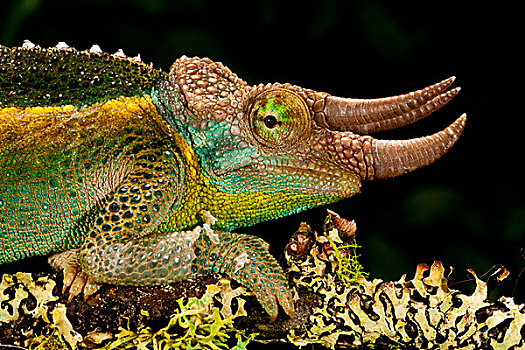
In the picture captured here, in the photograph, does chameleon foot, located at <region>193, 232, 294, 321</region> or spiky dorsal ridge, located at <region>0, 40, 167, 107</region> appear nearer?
chameleon foot, located at <region>193, 232, 294, 321</region>

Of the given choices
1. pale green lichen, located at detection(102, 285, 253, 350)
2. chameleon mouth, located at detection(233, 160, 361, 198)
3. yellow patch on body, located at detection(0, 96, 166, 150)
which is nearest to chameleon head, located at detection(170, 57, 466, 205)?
chameleon mouth, located at detection(233, 160, 361, 198)

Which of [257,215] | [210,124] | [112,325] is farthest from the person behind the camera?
[257,215]

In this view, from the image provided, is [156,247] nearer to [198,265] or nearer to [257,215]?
[198,265]

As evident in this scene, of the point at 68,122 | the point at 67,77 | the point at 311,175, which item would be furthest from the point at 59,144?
the point at 311,175

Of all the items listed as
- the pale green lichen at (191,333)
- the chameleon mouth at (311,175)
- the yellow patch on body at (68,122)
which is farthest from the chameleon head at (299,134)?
the pale green lichen at (191,333)

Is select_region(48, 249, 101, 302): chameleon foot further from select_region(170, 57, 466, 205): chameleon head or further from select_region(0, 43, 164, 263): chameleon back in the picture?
select_region(170, 57, 466, 205): chameleon head

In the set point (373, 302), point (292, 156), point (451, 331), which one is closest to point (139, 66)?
point (292, 156)
